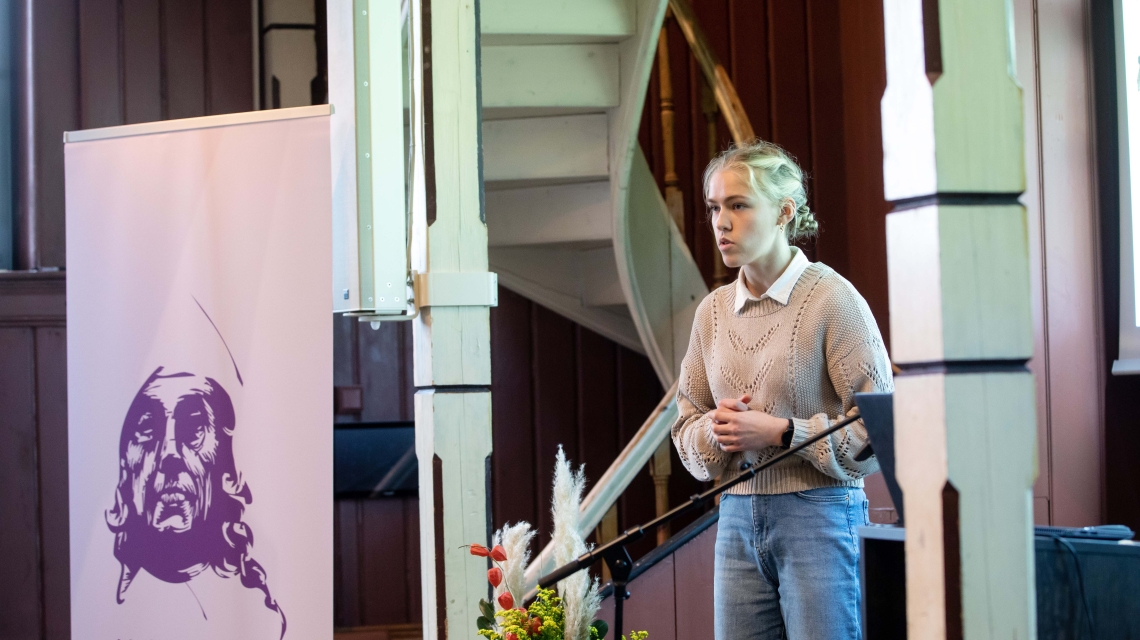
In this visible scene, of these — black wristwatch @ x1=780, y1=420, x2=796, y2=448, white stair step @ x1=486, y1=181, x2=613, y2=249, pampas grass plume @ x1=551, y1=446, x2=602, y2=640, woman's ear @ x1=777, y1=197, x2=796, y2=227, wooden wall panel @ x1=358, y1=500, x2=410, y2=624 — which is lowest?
A: wooden wall panel @ x1=358, y1=500, x2=410, y2=624

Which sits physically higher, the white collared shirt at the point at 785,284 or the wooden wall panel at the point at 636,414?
the white collared shirt at the point at 785,284

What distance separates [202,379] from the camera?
217 cm

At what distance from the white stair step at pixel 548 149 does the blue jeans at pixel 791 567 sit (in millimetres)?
1968

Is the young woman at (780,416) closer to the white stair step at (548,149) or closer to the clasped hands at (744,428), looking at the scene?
the clasped hands at (744,428)

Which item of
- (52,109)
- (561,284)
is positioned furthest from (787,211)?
(52,109)

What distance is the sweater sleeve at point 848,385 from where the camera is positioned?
5.14 feet

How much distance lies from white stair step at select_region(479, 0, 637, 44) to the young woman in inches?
63.0

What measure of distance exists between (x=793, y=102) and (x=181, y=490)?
9.54ft

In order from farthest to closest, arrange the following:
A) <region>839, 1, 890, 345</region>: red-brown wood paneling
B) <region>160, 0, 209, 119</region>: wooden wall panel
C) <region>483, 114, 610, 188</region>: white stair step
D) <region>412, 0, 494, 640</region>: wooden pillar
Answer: <region>160, 0, 209, 119</region>: wooden wall panel → <region>839, 1, 890, 345</region>: red-brown wood paneling → <region>483, 114, 610, 188</region>: white stair step → <region>412, 0, 494, 640</region>: wooden pillar

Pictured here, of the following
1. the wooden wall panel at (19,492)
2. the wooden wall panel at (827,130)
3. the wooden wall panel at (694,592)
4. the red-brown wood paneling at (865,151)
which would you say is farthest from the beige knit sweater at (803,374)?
the wooden wall panel at (19,492)

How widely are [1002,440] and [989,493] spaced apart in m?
0.06

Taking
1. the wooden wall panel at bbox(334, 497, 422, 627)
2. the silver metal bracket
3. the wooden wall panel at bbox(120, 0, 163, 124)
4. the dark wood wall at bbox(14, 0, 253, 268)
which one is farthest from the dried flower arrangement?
the wooden wall panel at bbox(120, 0, 163, 124)

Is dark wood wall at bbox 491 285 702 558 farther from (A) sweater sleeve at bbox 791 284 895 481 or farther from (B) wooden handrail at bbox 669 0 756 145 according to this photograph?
(A) sweater sleeve at bbox 791 284 895 481

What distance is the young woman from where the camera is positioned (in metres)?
1.57
